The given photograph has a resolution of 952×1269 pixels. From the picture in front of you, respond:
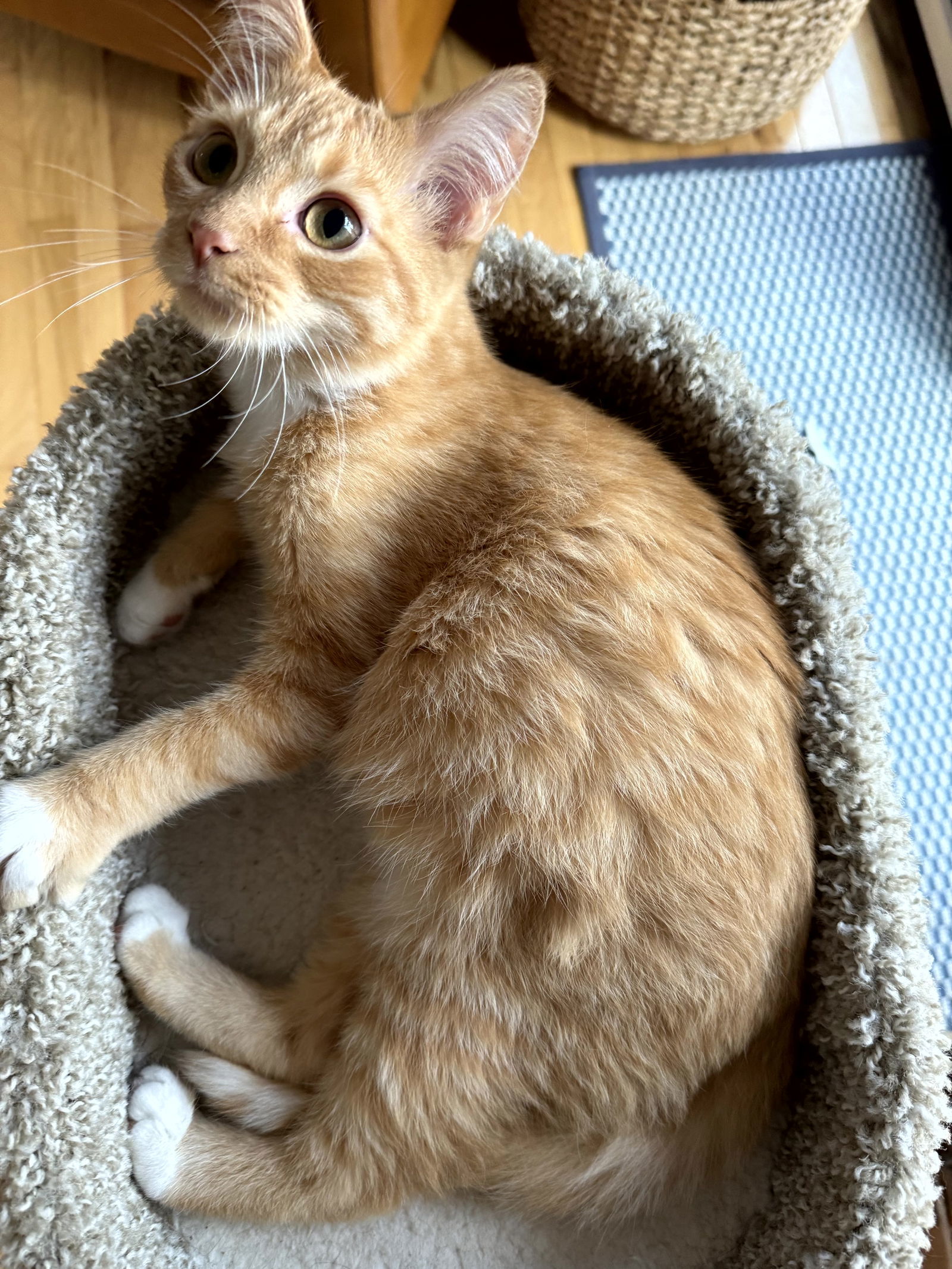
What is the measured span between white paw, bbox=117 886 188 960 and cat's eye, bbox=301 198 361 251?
869 mm

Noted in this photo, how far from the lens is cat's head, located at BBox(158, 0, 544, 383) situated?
3.55 ft

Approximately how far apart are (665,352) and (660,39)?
88 centimetres

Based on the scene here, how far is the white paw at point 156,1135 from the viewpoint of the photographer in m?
1.20

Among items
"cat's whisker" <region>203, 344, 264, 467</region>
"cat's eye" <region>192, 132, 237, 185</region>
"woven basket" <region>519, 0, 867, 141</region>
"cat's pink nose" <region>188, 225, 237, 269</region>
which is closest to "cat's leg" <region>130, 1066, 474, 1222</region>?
"cat's whisker" <region>203, 344, 264, 467</region>

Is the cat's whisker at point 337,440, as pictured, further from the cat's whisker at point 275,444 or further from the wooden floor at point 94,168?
the wooden floor at point 94,168

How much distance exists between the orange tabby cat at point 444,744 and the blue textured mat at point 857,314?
A: 2.57 feet

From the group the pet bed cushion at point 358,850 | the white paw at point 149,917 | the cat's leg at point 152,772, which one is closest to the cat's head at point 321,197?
the pet bed cushion at point 358,850

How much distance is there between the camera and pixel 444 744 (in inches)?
45.3

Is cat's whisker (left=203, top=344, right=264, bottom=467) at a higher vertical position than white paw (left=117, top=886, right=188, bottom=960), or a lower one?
higher

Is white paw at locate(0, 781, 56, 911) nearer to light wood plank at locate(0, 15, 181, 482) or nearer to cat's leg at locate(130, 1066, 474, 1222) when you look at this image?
cat's leg at locate(130, 1066, 474, 1222)

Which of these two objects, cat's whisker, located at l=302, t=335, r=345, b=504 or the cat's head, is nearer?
the cat's head

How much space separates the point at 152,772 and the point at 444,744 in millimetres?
350

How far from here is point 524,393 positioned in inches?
51.3

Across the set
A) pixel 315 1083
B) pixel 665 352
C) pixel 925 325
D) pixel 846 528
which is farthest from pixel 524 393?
pixel 925 325
